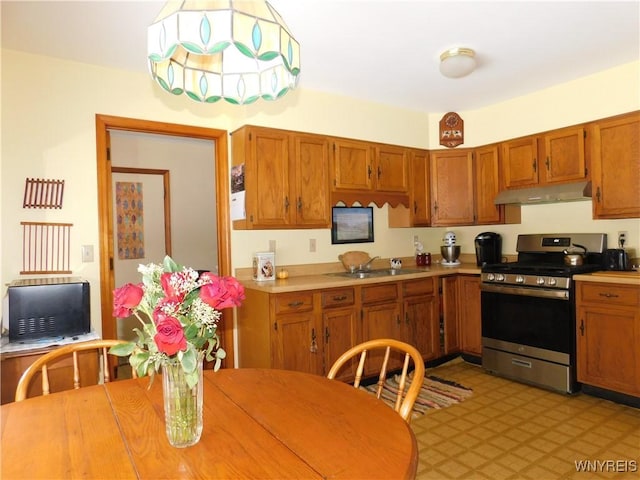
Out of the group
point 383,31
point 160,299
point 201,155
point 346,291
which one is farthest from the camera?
point 201,155

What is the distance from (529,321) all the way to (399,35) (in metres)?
2.36

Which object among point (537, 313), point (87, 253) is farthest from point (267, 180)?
point (537, 313)

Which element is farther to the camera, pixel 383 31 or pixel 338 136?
pixel 338 136

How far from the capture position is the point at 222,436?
41.6 inches

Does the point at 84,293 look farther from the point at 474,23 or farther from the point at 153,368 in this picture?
the point at 474,23

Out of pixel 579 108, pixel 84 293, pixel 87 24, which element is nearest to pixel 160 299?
pixel 84 293

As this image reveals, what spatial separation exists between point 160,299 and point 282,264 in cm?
258

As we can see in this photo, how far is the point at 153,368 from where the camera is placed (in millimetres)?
997

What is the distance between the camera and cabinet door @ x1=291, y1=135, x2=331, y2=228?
3.35 meters

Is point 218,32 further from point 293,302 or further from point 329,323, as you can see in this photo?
point 329,323

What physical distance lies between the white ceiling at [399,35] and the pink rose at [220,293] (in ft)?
5.56

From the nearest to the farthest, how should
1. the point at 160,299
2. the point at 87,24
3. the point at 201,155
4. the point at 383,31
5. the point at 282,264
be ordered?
the point at 160,299 → the point at 87,24 → the point at 383,31 → the point at 282,264 → the point at 201,155

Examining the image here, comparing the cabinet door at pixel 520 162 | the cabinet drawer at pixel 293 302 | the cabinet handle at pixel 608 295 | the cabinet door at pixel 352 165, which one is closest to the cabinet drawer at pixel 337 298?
the cabinet drawer at pixel 293 302

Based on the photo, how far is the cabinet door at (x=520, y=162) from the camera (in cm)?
368
